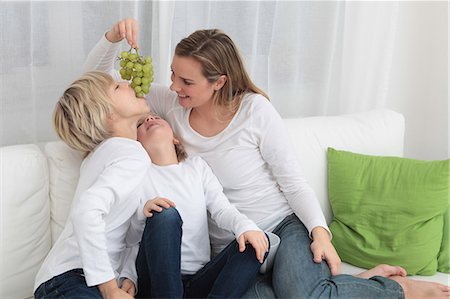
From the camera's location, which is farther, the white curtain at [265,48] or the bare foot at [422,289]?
the white curtain at [265,48]

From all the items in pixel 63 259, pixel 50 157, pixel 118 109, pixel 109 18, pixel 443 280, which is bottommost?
pixel 443 280

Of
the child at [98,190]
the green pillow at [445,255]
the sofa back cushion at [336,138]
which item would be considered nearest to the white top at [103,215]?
the child at [98,190]

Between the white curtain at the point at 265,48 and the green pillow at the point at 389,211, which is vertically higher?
the white curtain at the point at 265,48

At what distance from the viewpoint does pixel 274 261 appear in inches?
78.5

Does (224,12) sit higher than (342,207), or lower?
higher

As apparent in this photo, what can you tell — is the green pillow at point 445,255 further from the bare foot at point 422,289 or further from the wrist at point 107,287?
the wrist at point 107,287

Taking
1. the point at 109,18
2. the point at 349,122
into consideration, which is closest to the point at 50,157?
the point at 109,18

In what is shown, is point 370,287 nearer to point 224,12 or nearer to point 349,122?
point 349,122

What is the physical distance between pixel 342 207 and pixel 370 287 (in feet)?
1.45

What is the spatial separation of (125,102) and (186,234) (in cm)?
43

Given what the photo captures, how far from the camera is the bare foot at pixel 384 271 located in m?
2.08

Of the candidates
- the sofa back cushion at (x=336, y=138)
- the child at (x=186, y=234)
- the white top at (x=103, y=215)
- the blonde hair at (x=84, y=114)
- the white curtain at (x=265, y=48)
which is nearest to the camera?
the white top at (x=103, y=215)

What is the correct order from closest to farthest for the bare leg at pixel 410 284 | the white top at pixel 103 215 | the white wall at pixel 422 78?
1. the white top at pixel 103 215
2. the bare leg at pixel 410 284
3. the white wall at pixel 422 78

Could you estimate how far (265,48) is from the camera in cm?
264
